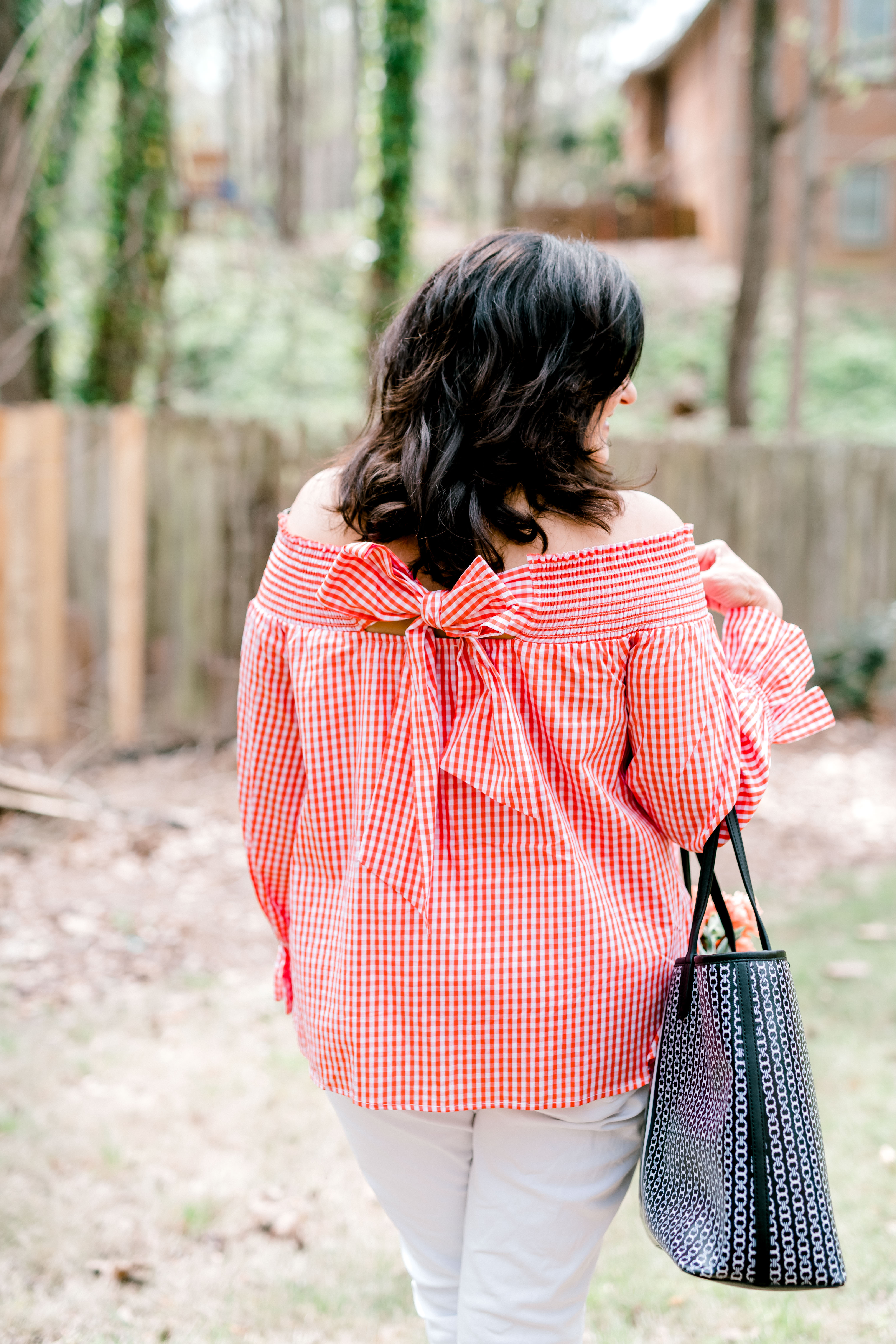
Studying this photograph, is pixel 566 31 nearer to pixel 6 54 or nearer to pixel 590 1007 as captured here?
pixel 6 54

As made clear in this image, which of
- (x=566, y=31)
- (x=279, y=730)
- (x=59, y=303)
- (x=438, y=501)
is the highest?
(x=566, y=31)

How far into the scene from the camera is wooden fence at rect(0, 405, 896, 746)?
19.0ft

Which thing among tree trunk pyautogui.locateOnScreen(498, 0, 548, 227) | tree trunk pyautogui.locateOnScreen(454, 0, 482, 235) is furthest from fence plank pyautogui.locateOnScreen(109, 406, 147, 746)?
tree trunk pyautogui.locateOnScreen(454, 0, 482, 235)

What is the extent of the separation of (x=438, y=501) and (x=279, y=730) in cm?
41

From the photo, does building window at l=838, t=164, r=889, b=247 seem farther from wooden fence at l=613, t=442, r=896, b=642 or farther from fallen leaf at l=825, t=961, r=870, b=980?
fallen leaf at l=825, t=961, r=870, b=980

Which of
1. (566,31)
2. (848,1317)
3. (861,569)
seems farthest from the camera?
(566,31)

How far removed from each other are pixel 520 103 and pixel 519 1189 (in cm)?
1734

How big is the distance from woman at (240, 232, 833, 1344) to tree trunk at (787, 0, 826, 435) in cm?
1029

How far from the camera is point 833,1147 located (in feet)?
9.43

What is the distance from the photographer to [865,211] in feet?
72.6

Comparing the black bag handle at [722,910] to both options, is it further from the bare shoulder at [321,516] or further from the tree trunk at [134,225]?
the tree trunk at [134,225]

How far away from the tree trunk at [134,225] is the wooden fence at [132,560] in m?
2.90

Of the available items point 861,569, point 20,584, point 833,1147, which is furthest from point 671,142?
point 833,1147

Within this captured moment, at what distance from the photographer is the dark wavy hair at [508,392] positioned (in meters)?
1.31
